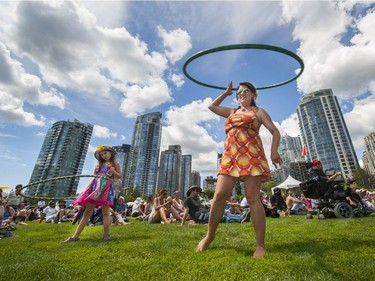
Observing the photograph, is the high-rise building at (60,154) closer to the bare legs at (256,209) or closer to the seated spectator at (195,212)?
the seated spectator at (195,212)

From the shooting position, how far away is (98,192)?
5.11 meters

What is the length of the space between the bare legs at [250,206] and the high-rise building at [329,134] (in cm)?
16378

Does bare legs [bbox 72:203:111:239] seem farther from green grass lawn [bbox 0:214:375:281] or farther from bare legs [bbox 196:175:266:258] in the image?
bare legs [bbox 196:175:266:258]

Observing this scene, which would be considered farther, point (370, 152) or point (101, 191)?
point (370, 152)

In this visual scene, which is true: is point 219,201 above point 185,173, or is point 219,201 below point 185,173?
below

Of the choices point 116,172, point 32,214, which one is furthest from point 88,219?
point 32,214

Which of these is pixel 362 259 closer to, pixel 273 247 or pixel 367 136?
pixel 273 247

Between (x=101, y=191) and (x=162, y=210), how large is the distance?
19.0 feet

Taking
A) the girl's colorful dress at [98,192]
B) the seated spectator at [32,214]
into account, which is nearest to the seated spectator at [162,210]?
the girl's colorful dress at [98,192]

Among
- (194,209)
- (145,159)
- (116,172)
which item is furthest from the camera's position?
(145,159)

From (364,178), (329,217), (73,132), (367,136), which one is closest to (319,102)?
(367,136)

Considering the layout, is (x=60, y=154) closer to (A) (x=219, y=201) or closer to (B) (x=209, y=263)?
(A) (x=219, y=201)

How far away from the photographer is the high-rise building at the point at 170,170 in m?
147

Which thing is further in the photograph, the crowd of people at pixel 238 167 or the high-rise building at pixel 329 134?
the high-rise building at pixel 329 134
